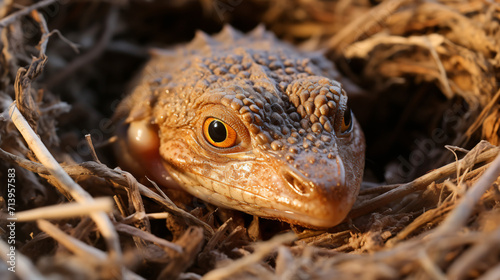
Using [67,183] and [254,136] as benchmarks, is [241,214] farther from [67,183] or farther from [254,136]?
[67,183]

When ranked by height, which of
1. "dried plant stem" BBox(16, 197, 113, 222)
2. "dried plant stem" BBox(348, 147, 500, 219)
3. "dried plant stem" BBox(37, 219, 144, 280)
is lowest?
"dried plant stem" BBox(348, 147, 500, 219)

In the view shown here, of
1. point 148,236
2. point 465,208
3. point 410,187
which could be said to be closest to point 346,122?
point 410,187

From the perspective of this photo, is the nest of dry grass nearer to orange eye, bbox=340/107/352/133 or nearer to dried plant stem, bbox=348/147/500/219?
dried plant stem, bbox=348/147/500/219

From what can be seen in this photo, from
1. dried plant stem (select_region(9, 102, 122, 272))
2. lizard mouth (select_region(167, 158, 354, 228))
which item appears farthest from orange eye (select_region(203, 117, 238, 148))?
dried plant stem (select_region(9, 102, 122, 272))

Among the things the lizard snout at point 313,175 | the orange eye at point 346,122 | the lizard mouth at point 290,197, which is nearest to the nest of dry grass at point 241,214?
the lizard mouth at point 290,197

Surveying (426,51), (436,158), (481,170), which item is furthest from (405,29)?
(481,170)

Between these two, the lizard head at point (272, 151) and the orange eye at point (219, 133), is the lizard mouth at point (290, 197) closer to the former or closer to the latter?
the lizard head at point (272, 151)

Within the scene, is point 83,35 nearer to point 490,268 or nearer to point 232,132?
point 232,132

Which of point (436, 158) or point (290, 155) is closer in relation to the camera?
point (290, 155)

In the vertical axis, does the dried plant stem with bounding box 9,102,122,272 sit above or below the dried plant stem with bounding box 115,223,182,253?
above
